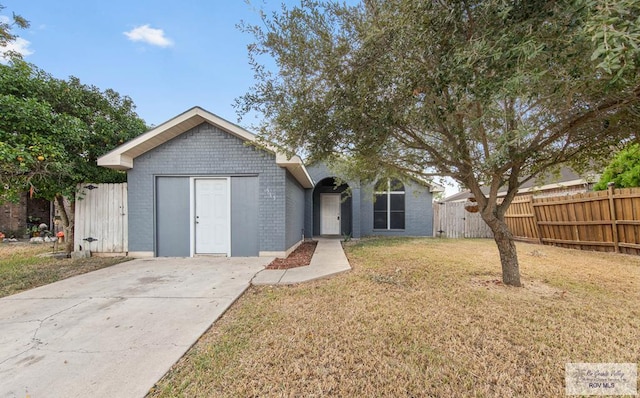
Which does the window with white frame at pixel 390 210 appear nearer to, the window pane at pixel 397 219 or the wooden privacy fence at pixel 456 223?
the window pane at pixel 397 219

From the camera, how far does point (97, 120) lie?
7.80 m

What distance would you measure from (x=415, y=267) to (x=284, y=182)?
3.98 meters

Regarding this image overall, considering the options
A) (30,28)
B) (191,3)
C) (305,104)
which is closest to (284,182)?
(305,104)

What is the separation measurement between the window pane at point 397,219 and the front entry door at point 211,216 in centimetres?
895

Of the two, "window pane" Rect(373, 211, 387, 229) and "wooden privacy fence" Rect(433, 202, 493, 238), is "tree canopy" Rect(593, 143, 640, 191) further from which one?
"window pane" Rect(373, 211, 387, 229)

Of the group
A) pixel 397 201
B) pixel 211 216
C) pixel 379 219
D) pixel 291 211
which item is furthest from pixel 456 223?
pixel 211 216

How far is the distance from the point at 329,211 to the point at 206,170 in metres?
8.45

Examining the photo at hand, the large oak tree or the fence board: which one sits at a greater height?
the large oak tree

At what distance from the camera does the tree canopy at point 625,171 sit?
25.2 feet

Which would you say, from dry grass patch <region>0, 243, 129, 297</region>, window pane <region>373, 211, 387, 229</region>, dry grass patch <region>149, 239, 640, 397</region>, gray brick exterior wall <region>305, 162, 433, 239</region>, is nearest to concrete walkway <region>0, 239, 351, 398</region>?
dry grass patch <region>149, 239, 640, 397</region>

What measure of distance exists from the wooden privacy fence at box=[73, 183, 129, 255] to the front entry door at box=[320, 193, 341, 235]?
30.3 ft

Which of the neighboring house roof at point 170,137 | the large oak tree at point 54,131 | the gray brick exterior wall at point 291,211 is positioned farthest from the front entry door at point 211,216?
the large oak tree at point 54,131

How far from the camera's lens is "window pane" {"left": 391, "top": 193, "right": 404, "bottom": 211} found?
13.8 metres

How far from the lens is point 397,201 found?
13.9m
